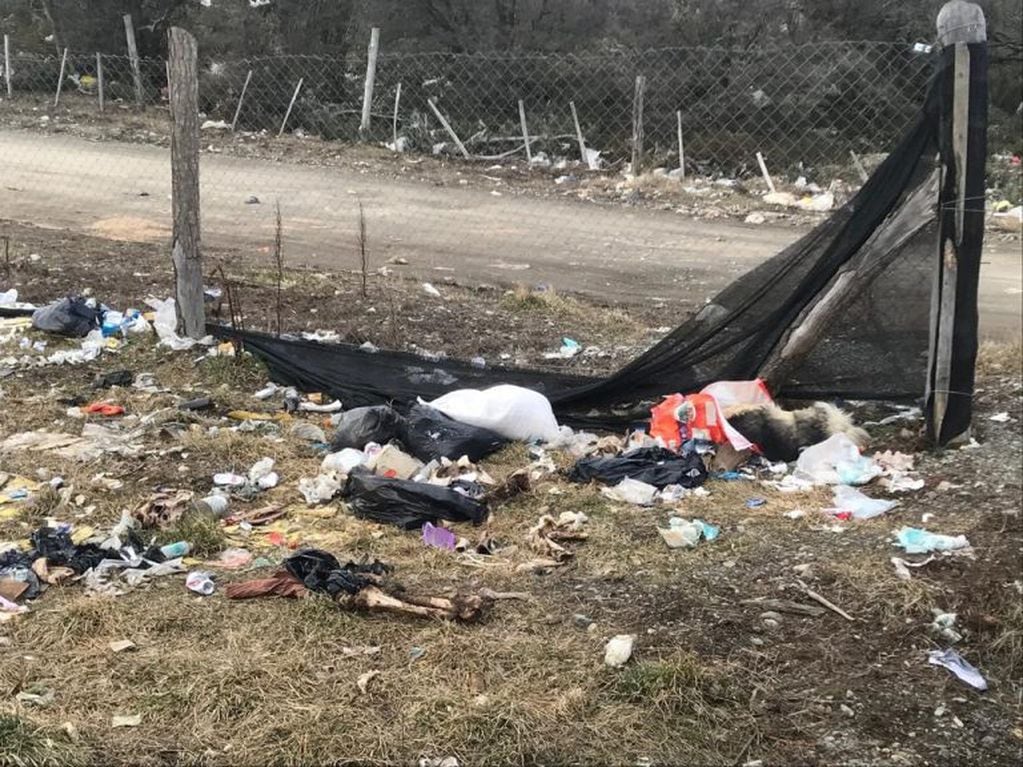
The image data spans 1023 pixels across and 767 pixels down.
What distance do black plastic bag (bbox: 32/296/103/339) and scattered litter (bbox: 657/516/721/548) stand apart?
159 inches

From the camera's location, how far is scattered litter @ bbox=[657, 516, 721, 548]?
3.56 m

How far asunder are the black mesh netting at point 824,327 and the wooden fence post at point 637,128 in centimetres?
938

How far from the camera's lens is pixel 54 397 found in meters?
5.15

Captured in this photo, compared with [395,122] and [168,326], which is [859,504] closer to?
[168,326]

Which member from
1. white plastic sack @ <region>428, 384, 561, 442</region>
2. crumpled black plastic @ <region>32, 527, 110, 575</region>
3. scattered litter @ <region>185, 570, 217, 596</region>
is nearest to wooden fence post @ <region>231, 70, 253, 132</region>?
white plastic sack @ <region>428, 384, 561, 442</region>

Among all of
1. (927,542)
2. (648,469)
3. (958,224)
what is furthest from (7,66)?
(927,542)

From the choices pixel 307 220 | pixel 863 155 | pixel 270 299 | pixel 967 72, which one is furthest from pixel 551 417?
pixel 863 155

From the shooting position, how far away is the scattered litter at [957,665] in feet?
8.82

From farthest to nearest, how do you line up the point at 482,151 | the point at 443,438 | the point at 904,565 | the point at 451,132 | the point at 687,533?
1. the point at 482,151
2. the point at 451,132
3. the point at 443,438
4. the point at 687,533
5. the point at 904,565

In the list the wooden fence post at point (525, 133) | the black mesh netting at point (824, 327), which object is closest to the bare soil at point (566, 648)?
the black mesh netting at point (824, 327)

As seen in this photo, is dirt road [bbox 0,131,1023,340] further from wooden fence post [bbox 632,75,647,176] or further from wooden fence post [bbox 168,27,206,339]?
wooden fence post [bbox 168,27,206,339]

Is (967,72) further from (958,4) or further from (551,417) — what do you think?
(551,417)

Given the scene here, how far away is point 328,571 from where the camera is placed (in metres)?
3.17

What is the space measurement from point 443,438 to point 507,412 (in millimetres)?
349
